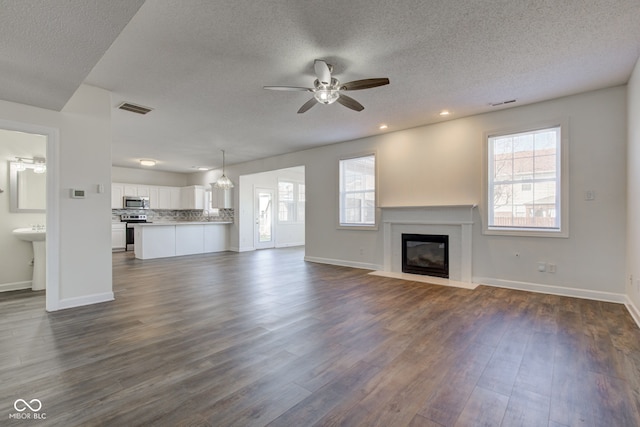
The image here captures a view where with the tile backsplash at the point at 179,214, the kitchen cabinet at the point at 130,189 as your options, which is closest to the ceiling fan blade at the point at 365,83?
the tile backsplash at the point at 179,214

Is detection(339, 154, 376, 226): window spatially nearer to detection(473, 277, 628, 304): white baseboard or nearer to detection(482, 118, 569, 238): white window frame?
detection(482, 118, 569, 238): white window frame

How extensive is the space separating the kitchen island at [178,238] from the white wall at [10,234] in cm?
291

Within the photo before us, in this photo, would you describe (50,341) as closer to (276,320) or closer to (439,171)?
(276,320)

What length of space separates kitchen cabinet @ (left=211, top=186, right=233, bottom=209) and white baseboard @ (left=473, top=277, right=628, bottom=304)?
290 inches

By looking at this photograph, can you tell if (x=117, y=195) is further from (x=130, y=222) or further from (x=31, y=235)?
(x=31, y=235)

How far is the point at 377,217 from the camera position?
5.98 metres

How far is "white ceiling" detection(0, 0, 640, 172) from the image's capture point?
2.20 meters

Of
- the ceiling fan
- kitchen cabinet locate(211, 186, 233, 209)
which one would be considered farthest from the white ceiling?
kitchen cabinet locate(211, 186, 233, 209)

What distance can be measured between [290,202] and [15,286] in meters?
7.54

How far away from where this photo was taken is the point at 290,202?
432 inches

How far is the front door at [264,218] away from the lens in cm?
988

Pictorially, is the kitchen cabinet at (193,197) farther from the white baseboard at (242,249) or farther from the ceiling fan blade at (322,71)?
the ceiling fan blade at (322,71)

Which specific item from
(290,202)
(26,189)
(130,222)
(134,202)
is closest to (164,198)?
(134,202)

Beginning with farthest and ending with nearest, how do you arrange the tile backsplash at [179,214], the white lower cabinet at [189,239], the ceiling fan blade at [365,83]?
the tile backsplash at [179,214] < the white lower cabinet at [189,239] < the ceiling fan blade at [365,83]
